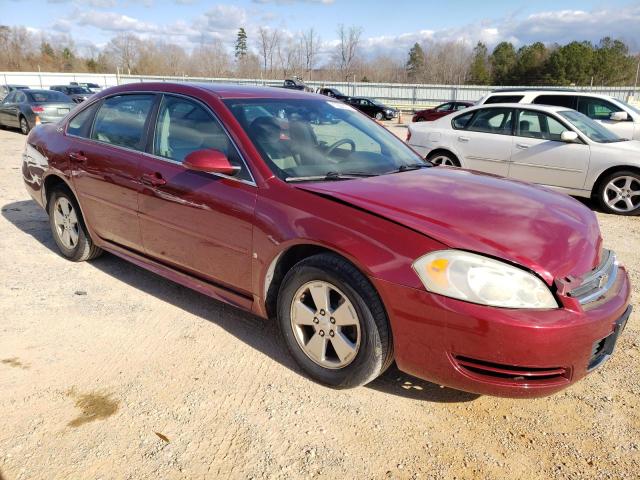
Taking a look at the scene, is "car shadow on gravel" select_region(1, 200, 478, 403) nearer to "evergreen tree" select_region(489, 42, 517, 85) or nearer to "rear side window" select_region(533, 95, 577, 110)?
"rear side window" select_region(533, 95, 577, 110)

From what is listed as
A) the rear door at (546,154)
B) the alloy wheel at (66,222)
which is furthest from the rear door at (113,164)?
the rear door at (546,154)

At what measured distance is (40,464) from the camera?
232cm

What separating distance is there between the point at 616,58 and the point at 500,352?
66.9m

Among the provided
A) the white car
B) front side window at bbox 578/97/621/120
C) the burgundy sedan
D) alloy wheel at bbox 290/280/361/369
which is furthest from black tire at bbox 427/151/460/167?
alloy wheel at bbox 290/280/361/369

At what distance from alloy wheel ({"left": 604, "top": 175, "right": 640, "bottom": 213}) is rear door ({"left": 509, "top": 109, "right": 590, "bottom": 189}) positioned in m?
0.38

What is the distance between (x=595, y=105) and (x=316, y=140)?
8.76 m

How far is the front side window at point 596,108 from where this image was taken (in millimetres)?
10148

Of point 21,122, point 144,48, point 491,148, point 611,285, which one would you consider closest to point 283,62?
point 144,48

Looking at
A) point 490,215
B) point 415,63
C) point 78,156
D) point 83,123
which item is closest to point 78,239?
point 78,156

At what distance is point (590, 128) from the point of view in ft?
25.5

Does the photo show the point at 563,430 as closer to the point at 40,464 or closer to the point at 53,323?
the point at 40,464

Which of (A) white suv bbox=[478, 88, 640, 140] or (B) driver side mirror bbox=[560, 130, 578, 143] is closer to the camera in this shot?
(B) driver side mirror bbox=[560, 130, 578, 143]

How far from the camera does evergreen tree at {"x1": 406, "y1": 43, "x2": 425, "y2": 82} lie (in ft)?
272

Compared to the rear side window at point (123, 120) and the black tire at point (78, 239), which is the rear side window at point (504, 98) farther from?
the black tire at point (78, 239)
